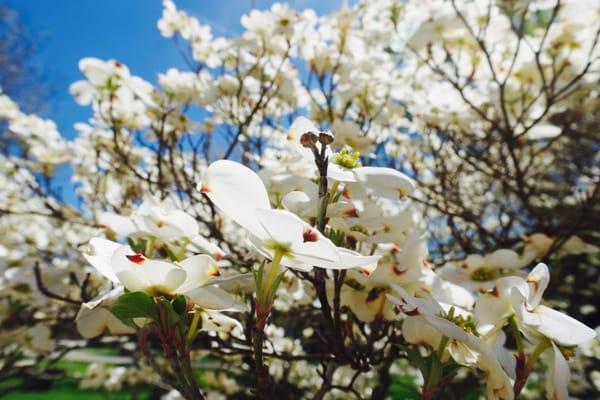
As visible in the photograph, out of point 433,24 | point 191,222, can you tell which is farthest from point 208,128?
point 191,222

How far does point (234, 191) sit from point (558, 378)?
44 centimetres

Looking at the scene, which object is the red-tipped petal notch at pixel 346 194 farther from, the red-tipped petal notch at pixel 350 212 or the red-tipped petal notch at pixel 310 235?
the red-tipped petal notch at pixel 310 235

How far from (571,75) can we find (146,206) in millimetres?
1778

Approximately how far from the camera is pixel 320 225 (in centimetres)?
55

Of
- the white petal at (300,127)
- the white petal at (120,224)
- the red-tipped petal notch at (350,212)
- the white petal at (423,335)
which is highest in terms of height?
the white petal at (300,127)

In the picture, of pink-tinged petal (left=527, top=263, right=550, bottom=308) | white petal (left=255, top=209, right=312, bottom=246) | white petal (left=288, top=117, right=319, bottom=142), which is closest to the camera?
white petal (left=255, top=209, right=312, bottom=246)

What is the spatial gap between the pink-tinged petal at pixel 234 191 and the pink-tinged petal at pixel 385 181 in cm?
20

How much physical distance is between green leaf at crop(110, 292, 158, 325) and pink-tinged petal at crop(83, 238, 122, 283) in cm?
3

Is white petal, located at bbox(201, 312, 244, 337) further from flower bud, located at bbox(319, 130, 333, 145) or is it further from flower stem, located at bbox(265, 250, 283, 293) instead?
flower bud, located at bbox(319, 130, 333, 145)

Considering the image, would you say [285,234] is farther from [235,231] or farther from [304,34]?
[235,231]

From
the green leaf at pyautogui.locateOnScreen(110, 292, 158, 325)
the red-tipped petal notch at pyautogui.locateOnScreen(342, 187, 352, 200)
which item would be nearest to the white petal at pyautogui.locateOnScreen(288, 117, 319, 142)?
the red-tipped petal notch at pyautogui.locateOnScreen(342, 187, 352, 200)

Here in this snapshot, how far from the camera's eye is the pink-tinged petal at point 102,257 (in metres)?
0.53

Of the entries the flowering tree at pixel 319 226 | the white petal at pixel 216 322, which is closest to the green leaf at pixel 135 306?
the flowering tree at pixel 319 226

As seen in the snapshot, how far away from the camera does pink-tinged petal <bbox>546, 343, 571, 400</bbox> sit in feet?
1.77
